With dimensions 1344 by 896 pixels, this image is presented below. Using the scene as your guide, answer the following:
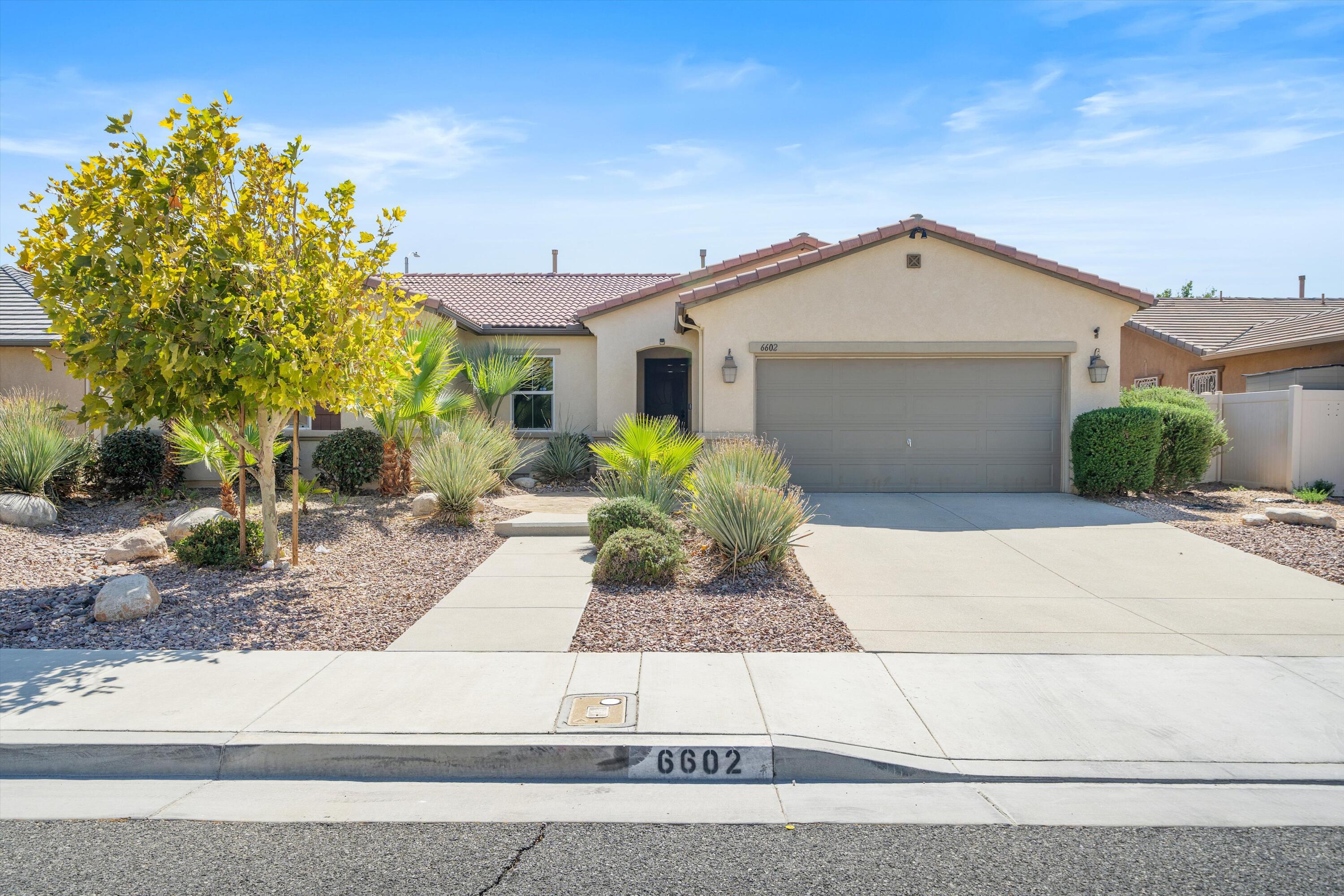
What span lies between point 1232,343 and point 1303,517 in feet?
36.8

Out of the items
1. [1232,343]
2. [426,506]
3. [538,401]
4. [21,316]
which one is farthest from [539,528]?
[1232,343]

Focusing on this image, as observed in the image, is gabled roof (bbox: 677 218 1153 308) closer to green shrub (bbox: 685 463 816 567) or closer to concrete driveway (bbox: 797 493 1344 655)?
concrete driveway (bbox: 797 493 1344 655)

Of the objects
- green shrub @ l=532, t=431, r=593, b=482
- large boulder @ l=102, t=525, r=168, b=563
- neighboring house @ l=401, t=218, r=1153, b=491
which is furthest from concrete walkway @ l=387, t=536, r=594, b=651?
green shrub @ l=532, t=431, r=593, b=482

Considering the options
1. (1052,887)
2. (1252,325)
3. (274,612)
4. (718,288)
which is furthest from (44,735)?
(1252,325)

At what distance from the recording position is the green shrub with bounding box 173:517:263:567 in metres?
8.64

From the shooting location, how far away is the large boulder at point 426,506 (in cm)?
1150

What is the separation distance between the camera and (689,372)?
18812 mm

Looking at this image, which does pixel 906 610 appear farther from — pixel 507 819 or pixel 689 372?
pixel 689 372

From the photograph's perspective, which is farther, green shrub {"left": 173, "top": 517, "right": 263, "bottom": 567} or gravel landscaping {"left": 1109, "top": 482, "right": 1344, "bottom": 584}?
gravel landscaping {"left": 1109, "top": 482, "right": 1344, "bottom": 584}

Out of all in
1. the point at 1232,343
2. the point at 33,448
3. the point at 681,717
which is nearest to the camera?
the point at 681,717

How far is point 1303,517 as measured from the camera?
11172mm

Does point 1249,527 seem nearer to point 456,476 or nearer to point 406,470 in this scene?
point 456,476

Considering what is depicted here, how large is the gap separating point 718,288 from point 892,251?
9.35 ft

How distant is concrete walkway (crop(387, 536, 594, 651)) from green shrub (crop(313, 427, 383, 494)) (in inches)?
178
